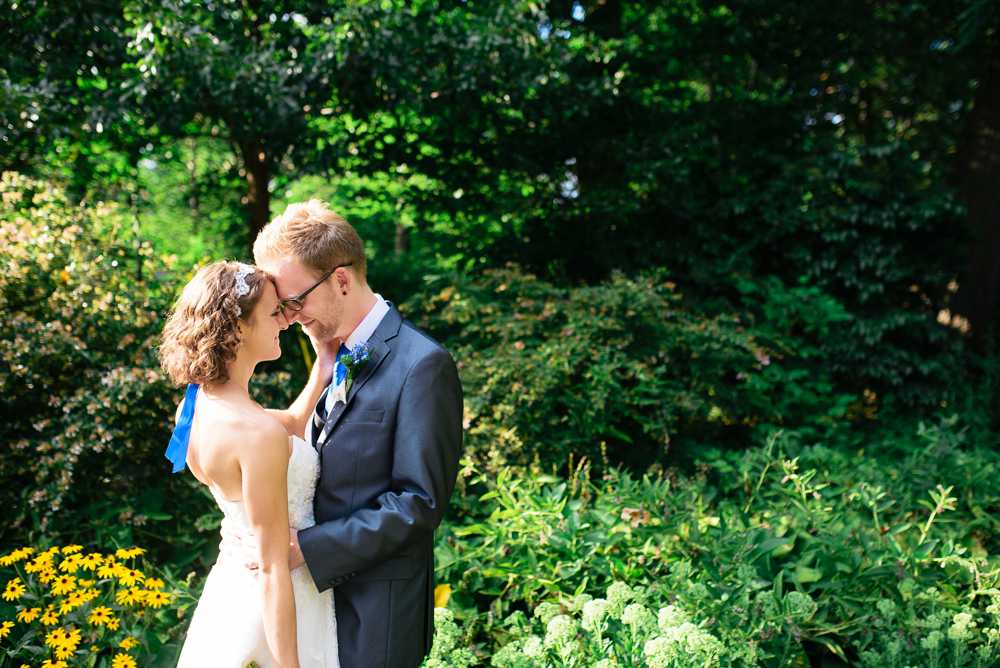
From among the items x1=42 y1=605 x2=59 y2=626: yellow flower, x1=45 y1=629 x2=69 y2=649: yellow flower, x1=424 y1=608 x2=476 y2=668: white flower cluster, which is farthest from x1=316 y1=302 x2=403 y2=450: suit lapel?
x1=42 y1=605 x2=59 y2=626: yellow flower

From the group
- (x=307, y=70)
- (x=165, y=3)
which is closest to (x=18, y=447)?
(x=165, y=3)

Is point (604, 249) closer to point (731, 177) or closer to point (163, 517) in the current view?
point (731, 177)

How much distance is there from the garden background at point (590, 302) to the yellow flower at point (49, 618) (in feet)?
0.11

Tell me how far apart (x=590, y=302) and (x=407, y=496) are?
10.8 feet

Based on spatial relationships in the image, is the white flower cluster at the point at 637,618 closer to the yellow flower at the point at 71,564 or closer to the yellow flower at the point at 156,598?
the yellow flower at the point at 156,598

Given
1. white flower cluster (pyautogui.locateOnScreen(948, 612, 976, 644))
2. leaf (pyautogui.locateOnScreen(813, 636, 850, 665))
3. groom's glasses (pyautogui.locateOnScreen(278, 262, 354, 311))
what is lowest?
leaf (pyautogui.locateOnScreen(813, 636, 850, 665))

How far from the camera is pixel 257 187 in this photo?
21.0ft

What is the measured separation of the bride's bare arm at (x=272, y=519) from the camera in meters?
1.59

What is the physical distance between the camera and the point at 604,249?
6.42 m

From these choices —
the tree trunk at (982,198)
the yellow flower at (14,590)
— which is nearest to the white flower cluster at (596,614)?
the yellow flower at (14,590)

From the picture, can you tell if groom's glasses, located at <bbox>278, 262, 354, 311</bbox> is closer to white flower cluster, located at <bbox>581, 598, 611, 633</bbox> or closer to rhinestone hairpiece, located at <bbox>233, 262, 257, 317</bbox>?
rhinestone hairpiece, located at <bbox>233, 262, 257, 317</bbox>

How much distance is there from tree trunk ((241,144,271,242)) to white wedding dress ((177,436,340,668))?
5.14 metres

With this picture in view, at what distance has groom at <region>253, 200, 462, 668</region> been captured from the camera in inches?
65.2

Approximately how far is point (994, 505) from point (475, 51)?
197 inches
